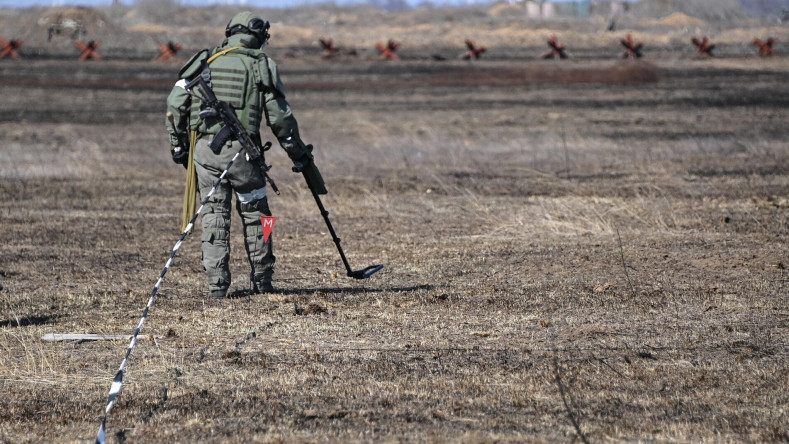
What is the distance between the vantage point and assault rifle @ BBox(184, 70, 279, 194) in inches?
314

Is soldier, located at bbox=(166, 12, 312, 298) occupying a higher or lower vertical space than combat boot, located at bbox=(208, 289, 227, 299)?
higher

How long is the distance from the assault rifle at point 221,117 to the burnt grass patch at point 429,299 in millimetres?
1248

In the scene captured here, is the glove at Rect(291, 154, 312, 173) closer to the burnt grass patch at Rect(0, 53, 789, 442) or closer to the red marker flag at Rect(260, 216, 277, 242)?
the red marker flag at Rect(260, 216, 277, 242)

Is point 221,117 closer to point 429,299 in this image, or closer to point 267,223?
point 267,223

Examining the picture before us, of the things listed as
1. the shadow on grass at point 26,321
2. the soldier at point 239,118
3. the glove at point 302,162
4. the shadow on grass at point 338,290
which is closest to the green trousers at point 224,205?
the soldier at point 239,118

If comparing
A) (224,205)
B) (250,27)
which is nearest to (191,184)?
(224,205)

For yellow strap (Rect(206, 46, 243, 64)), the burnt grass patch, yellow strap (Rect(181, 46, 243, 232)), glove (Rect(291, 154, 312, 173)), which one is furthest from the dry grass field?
yellow strap (Rect(206, 46, 243, 64))

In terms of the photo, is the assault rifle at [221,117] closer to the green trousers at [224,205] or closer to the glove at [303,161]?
the green trousers at [224,205]

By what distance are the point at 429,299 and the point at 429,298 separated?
0.04 metres

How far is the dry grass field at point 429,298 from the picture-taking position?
558cm

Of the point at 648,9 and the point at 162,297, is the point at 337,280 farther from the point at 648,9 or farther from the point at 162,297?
the point at 648,9

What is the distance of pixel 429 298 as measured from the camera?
8.66 m

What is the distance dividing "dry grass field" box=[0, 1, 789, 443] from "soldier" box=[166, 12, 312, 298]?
59 centimetres

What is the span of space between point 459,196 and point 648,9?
9160cm
